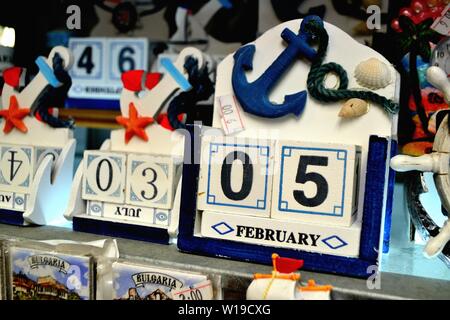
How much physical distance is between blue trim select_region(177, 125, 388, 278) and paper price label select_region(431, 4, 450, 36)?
1.68 feet

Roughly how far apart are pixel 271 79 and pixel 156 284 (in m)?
0.51

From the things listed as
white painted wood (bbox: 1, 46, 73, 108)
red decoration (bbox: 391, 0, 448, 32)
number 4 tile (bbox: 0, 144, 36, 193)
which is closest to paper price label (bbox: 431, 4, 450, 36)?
red decoration (bbox: 391, 0, 448, 32)

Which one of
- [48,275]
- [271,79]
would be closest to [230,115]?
[271,79]

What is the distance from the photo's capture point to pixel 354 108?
1.08 metres

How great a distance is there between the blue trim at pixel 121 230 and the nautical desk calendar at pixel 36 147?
0.13m

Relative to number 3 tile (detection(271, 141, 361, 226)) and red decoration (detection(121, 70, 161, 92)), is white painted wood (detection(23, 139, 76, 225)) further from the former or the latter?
number 3 tile (detection(271, 141, 361, 226))

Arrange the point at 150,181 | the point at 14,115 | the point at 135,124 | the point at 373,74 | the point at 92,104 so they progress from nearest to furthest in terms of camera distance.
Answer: the point at 373,74
the point at 150,181
the point at 135,124
the point at 14,115
the point at 92,104

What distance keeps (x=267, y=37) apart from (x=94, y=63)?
2.93 feet

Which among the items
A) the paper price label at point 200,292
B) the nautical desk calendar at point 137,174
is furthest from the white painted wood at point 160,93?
the paper price label at point 200,292

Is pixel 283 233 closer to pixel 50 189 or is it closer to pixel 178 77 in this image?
pixel 178 77

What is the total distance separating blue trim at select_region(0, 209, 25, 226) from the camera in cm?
135

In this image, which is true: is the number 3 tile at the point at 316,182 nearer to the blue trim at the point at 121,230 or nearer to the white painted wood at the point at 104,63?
the blue trim at the point at 121,230

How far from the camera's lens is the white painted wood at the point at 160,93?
133 cm
